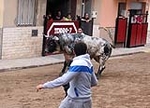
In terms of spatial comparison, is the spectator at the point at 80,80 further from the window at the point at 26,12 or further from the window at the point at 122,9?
the window at the point at 122,9

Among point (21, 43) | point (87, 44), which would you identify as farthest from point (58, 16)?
point (87, 44)

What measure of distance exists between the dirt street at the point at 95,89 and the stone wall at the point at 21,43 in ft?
6.37

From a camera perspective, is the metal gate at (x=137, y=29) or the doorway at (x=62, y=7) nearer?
the doorway at (x=62, y=7)

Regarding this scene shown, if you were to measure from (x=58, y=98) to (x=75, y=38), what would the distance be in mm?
3330

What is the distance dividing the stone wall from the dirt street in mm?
1941

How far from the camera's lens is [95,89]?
477 inches

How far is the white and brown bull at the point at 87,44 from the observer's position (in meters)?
13.5

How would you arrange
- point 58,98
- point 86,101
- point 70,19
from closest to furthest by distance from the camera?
point 86,101, point 58,98, point 70,19

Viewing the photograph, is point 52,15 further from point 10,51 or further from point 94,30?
point 10,51

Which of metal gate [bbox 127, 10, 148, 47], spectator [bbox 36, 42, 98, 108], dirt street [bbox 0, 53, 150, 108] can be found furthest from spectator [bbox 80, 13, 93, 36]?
spectator [bbox 36, 42, 98, 108]

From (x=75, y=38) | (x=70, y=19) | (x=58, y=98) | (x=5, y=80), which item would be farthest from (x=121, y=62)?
(x=58, y=98)

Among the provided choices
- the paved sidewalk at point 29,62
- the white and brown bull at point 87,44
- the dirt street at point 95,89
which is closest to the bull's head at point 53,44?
the white and brown bull at point 87,44

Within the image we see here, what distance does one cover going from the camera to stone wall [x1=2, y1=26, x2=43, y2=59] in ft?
57.2

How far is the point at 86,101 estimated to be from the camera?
21.2ft
